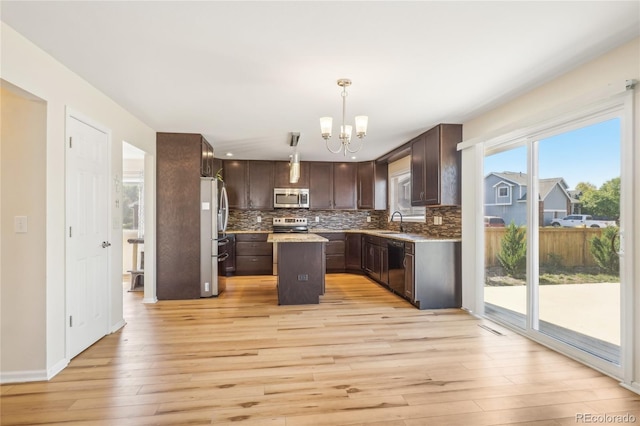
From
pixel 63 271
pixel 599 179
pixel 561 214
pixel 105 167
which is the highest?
pixel 105 167

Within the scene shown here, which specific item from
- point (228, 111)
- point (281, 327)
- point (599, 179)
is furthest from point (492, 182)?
point (228, 111)

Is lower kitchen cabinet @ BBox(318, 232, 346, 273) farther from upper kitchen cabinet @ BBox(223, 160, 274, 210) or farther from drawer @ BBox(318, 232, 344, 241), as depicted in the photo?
upper kitchen cabinet @ BBox(223, 160, 274, 210)

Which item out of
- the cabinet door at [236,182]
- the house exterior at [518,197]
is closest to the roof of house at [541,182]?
the house exterior at [518,197]

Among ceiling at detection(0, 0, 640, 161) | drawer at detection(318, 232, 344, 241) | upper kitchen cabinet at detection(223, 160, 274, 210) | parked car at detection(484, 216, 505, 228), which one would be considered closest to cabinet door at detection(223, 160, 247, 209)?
upper kitchen cabinet at detection(223, 160, 274, 210)

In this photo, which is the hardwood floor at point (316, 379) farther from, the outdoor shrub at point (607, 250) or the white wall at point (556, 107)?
the outdoor shrub at point (607, 250)

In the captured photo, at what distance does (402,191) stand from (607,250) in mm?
3846

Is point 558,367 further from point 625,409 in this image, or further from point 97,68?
point 97,68

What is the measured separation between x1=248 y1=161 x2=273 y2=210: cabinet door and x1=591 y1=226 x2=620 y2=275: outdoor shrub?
528 centimetres

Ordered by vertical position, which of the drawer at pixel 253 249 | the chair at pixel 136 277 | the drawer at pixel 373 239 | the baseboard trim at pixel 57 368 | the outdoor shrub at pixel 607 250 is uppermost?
the outdoor shrub at pixel 607 250

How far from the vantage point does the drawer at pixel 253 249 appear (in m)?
6.30

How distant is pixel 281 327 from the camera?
11.1 ft

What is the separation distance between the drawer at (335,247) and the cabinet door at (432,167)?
102 inches

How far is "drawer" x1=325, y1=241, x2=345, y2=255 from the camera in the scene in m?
6.61

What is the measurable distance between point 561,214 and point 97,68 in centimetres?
A: 414
